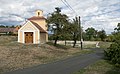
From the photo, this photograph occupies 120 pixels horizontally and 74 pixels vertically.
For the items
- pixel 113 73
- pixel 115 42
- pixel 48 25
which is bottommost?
pixel 113 73

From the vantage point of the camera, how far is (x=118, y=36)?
24219mm

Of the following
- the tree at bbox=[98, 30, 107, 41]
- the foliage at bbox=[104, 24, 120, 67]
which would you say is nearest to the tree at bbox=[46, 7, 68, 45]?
the foliage at bbox=[104, 24, 120, 67]

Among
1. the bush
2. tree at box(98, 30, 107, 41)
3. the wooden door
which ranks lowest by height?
the bush

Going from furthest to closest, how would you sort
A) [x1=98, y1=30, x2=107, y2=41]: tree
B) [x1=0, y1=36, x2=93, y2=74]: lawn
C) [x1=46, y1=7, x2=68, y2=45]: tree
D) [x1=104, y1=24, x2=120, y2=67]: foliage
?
[x1=98, y1=30, x2=107, y2=41]: tree → [x1=46, y1=7, x2=68, y2=45]: tree → [x1=104, y1=24, x2=120, y2=67]: foliage → [x1=0, y1=36, x2=93, y2=74]: lawn

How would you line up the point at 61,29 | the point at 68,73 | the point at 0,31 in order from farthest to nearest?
the point at 0,31, the point at 61,29, the point at 68,73

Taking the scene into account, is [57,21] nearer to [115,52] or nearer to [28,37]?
[28,37]

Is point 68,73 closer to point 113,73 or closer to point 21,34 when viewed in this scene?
point 113,73

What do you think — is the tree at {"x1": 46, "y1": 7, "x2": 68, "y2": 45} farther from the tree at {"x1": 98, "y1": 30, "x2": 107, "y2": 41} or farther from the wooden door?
the tree at {"x1": 98, "y1": 30, "x2": 107, "y2": 41}

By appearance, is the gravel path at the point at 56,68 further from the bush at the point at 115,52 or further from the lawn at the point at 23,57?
the bush at the point at 115,52

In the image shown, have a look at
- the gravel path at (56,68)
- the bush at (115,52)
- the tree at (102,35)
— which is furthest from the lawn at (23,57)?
the tree at (102,35)

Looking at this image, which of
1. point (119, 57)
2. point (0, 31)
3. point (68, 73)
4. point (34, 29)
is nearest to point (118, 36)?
point (119, 57)

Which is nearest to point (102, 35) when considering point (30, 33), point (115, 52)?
point (30, 33)

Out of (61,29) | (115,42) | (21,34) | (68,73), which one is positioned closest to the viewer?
(68,73)

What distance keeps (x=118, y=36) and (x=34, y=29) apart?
25911 mm
